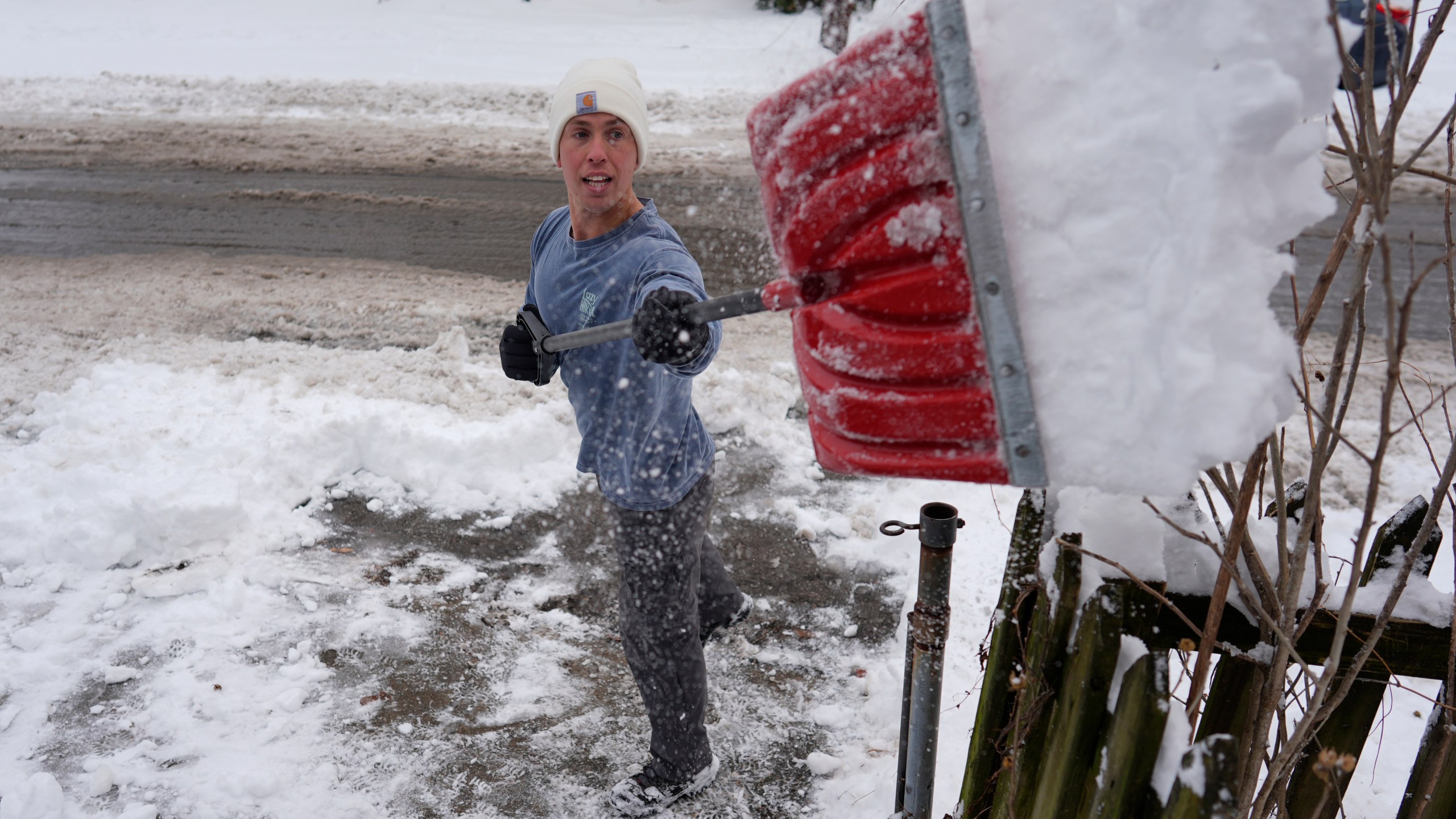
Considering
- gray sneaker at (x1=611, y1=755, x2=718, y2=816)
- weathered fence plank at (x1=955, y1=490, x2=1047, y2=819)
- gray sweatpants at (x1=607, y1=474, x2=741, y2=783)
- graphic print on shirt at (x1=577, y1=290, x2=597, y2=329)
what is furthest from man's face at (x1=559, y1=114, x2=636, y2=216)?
gray sneaker at (x1=611, y1=755, x2=718, y2=816)

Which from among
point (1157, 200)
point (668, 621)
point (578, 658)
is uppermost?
point (1157, 200)

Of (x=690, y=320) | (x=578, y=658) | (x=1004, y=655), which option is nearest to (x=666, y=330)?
(x=690, y=320)

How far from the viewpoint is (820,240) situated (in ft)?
4.12

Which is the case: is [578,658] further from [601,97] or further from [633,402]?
[601,97]

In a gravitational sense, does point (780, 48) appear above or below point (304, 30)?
above

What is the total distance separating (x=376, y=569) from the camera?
10.7 ft

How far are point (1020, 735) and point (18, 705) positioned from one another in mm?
2744

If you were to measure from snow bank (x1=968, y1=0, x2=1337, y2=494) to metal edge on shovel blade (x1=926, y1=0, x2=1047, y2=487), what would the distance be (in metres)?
0.02

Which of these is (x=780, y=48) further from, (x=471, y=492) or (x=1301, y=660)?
(x=1301, y=660)

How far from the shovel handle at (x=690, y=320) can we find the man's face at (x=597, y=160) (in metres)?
0.34

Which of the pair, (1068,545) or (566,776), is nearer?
(1068,545)

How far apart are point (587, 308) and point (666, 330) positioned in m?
0.53

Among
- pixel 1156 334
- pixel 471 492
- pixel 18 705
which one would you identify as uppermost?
pixel 1156 334

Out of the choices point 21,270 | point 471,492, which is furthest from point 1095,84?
point 21,270
